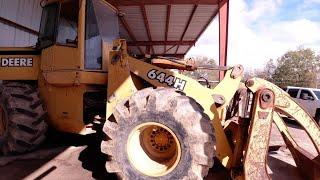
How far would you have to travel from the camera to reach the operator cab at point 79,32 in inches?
245

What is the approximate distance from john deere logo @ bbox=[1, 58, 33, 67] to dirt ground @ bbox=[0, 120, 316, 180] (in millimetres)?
1646

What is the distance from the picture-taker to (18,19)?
14.2 m

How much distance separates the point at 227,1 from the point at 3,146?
10040mm

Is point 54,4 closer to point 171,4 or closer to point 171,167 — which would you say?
point 171,167

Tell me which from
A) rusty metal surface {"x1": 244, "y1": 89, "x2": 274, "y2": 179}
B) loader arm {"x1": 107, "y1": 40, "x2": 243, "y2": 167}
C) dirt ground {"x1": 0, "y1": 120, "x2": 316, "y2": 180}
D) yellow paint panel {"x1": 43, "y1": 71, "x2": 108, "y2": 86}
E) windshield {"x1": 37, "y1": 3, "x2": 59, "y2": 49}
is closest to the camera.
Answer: rusty metal surface {"x1": 244, "y1": 89, "x2": 274, "y2": 179}

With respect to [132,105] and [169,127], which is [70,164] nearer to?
[132,105]

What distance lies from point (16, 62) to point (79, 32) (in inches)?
73.7

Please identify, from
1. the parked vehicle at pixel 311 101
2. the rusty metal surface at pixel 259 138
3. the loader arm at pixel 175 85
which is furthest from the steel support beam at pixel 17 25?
the parked vehicle at pixel 311 101

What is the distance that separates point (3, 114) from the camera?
7000 mm

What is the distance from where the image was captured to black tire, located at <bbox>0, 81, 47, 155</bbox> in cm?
651

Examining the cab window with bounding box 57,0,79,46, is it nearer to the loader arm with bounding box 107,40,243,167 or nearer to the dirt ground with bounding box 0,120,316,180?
the loader arm with bounding box 107,40,243,167

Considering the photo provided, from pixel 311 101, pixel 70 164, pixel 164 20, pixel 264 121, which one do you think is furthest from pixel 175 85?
pixel 164 20

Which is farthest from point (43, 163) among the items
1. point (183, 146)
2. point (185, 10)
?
point (185, 10)

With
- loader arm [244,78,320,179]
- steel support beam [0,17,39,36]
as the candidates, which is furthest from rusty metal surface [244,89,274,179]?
steel support beam [0,17,39,36]
